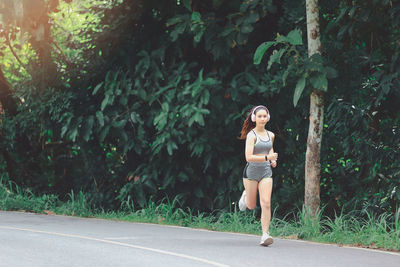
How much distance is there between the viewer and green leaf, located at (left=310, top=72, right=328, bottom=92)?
40.5ft

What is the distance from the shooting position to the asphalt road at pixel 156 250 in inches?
374

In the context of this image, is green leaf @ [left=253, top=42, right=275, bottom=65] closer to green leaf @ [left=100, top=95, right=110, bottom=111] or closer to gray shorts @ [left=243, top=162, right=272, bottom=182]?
gray shorts @ [left=243, top=162, right=272, bottom=182]

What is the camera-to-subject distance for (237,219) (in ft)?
46.7

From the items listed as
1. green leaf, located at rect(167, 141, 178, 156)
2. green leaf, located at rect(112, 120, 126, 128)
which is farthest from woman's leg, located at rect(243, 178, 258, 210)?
green leaf, located at rect(112, 120, 126, 128)

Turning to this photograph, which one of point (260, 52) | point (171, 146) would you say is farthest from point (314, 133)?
point (171, 146)

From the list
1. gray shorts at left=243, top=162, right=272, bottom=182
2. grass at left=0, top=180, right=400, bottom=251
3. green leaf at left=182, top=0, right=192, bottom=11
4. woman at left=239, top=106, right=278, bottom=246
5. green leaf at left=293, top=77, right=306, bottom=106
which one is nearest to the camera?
woman at left=239, top=106, right=278, bottom=246

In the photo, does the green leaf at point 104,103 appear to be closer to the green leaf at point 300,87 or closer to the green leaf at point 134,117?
the green leaf at point 134,117

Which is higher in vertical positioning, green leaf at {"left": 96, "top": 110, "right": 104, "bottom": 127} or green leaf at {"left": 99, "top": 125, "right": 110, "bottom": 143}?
green leaf at {"left": 96, "top": 110, "right": 104, "bottom": 127}

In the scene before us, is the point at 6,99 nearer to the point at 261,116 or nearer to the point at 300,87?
the point at 300,87

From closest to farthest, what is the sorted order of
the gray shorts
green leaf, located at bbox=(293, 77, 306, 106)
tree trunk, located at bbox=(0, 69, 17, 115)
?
the gray shorts
green leaf, located at bbox=(293, 77, 306, 106)
tree trunk, located at bbox=(0, 69, 17, 115)

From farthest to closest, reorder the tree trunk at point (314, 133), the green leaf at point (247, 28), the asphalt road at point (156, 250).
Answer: the green leaf at point (247, 28), the tree trunk at point (314, 133), the asphalt road at point (156, 250)

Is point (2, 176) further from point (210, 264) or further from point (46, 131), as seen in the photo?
point (210, 264)

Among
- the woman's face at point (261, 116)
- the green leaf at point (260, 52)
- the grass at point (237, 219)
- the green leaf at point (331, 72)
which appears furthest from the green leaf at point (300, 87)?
the grass at point (237, 219)

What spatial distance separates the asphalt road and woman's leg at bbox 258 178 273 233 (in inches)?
15.6
